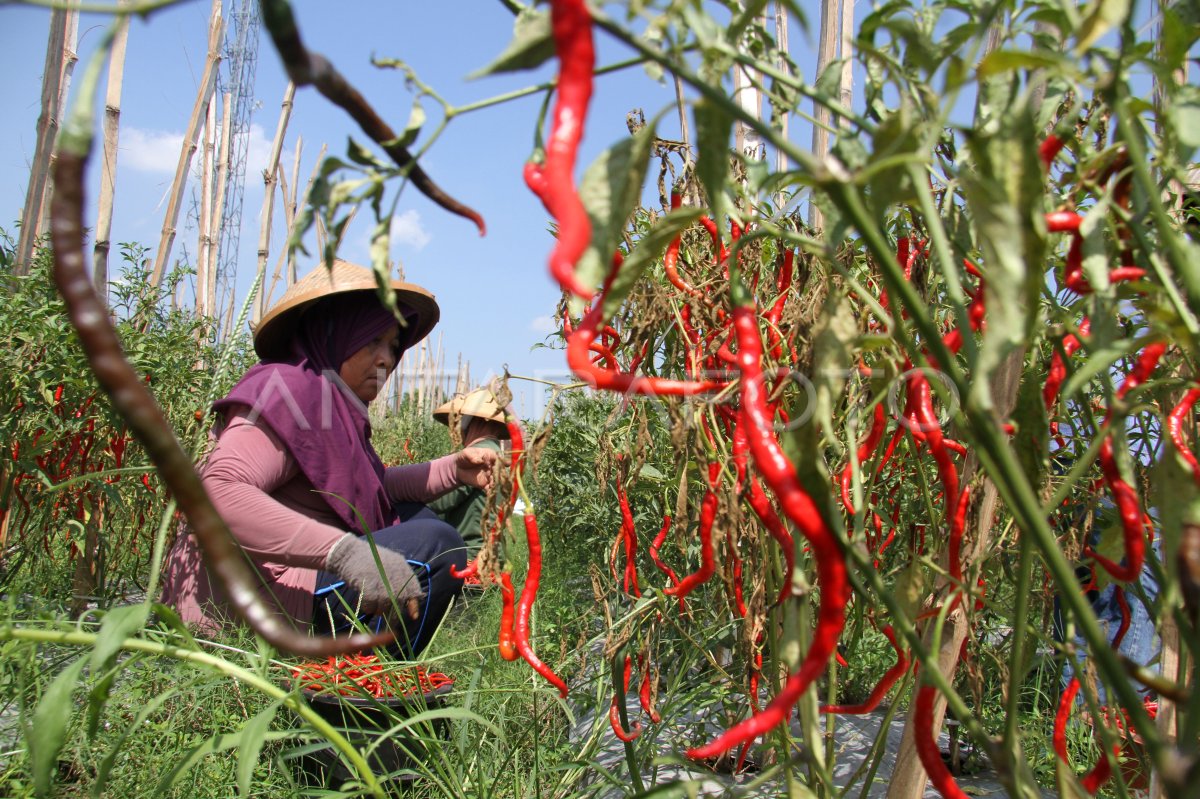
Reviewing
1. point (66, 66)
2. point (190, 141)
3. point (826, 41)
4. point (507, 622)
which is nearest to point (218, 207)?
point (190, 141)

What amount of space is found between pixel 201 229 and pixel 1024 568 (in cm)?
548

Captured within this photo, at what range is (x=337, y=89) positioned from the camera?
→ 0.35 meters

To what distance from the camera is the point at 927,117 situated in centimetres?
46

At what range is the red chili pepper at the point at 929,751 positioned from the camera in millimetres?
436

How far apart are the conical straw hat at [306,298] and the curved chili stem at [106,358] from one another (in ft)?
5.74

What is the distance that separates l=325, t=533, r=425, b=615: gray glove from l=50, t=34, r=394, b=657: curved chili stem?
124cm

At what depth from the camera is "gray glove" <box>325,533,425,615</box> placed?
161cm

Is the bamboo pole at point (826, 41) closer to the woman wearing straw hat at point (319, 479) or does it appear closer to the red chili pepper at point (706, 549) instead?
the woman wearing straw hat at point (319, 479)

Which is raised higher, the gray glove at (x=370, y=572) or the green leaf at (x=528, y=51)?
the green leaf at (x=528, y=51)

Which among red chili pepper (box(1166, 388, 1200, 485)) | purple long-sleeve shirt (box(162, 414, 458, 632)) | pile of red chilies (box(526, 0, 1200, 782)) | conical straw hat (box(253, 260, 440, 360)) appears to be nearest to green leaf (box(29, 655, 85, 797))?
pile of red chilies (box(526, 0, 1200, 782))

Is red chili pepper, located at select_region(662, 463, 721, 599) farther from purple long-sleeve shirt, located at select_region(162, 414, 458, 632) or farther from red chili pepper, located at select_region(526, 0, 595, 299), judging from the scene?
purple long-sleeve shirt, located at select_region(162, 414, 458, 632)

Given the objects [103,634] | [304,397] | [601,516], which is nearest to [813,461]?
[103,634]

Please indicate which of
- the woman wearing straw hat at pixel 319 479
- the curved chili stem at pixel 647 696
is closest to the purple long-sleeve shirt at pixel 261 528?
the woman wearing straw hat at pixel 319 479

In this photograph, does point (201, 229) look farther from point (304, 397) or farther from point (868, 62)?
point (868, 62)
